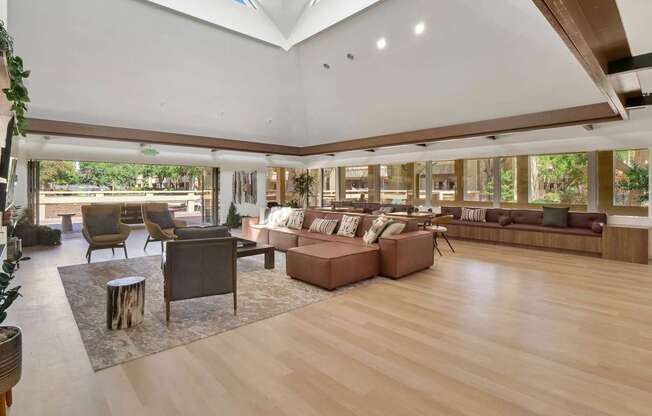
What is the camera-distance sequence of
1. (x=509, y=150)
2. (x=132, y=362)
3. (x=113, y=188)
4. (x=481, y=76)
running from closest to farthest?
(x=132, y=362), (x=481, y=76), (x=509, y=150), (x=113, y=188)

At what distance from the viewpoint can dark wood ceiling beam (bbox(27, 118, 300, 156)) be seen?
6.48 meters

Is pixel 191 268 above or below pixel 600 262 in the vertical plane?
above

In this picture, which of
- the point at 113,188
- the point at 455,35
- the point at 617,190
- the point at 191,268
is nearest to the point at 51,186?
the point at 113,188

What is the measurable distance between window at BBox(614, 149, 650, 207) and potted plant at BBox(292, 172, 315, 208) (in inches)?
349

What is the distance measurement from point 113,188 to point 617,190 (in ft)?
50.9

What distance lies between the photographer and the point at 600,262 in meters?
5.85

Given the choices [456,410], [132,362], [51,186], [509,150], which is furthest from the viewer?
[51,186]

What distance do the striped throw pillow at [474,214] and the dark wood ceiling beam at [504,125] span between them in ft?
7.16

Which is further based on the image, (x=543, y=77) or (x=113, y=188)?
(x=113, y=188)

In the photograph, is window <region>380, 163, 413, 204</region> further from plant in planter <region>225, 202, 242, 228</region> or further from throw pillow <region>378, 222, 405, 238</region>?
throw pillow <region>378, 222, 405, 238</region>

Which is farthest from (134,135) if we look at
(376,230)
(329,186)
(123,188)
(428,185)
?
(428,185)

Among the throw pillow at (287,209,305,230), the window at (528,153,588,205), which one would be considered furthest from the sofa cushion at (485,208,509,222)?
the throw pillow at (287,209,305,230)

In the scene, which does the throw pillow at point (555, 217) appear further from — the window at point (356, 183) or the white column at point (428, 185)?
the window at point (356, 183)

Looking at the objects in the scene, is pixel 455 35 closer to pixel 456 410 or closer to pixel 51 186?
pixel 456 410
